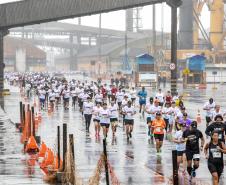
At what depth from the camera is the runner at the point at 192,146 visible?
17.4 m

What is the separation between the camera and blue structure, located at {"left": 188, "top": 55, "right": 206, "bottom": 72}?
244 feet

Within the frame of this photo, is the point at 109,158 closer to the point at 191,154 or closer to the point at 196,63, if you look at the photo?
the point at 191,154

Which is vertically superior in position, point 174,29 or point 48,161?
point 174,29

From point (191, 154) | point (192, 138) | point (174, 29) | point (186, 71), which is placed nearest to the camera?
point (192, 138)

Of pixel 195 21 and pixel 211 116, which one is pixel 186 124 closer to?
pixel 211 116

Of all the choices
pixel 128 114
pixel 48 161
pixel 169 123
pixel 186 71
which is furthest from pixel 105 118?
pixel 186 71

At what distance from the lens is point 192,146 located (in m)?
17.5

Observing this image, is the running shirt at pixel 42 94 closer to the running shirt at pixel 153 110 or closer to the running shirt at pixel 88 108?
the running shirt at pixel 88 108

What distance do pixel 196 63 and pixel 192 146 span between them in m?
57.9

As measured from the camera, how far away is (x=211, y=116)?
3056 centimetres

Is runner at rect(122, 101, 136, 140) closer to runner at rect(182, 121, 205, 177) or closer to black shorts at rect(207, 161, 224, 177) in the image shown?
runner at rect(182, 121, 205, 177)

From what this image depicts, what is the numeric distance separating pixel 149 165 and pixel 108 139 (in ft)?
25.8

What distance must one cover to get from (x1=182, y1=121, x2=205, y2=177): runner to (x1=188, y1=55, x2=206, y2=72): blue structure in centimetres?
5727

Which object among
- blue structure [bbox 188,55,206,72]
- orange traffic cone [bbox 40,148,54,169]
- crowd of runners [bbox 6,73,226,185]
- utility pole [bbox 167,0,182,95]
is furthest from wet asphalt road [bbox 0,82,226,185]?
blue structure [bbox 188,55,206,72]
